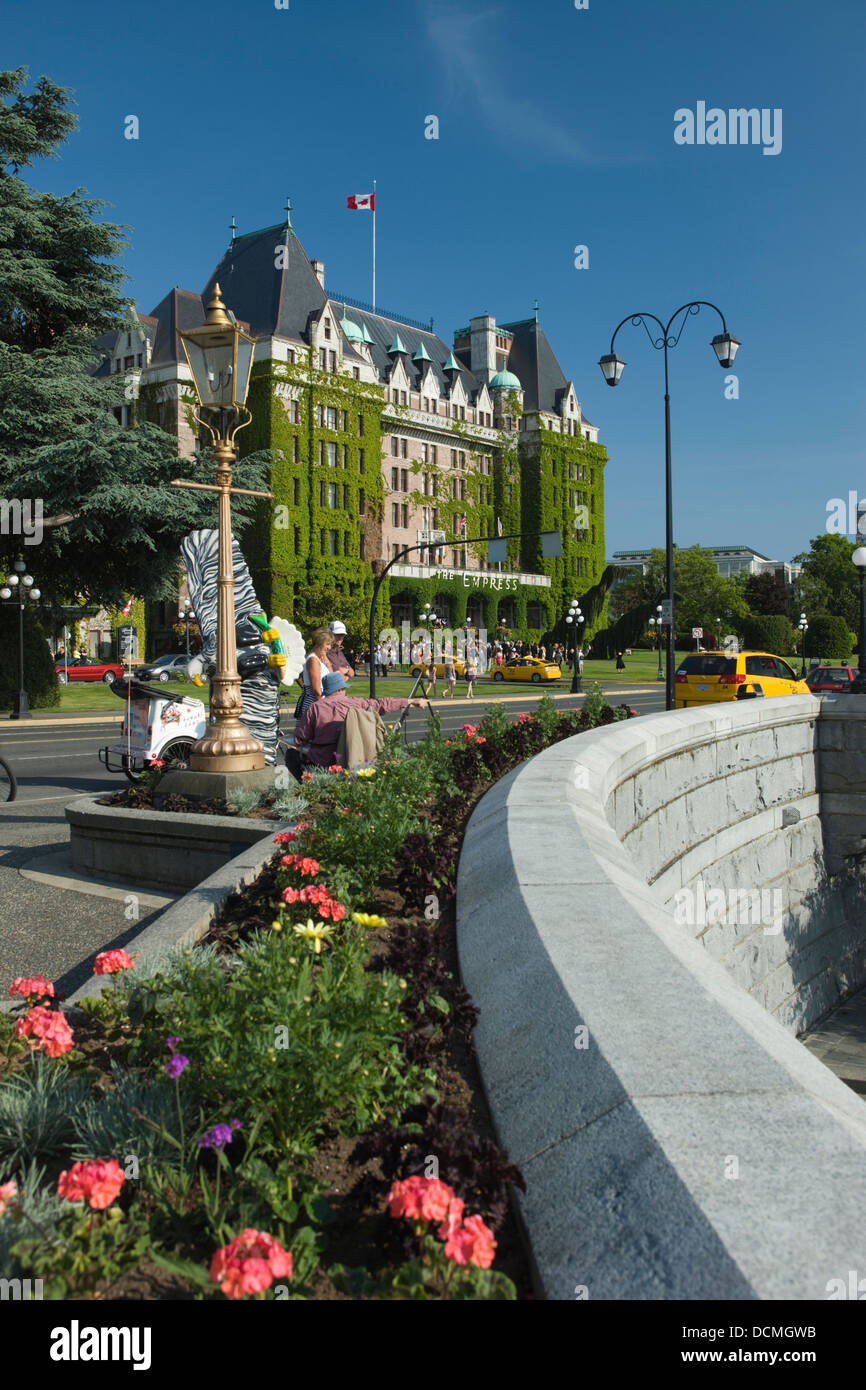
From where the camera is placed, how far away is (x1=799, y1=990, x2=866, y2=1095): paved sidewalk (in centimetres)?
1113

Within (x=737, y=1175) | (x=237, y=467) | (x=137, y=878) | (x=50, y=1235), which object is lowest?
(x=137, y=878)

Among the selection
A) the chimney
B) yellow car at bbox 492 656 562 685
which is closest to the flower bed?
yellow car at bbox 492 656 562 685

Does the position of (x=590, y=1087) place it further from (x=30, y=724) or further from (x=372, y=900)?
(x=30, y=724)

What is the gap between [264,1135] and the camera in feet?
7.55

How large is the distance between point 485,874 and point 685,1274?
2.58m

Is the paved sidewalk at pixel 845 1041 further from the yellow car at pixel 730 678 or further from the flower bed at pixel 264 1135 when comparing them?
the flower bed at pixel 264 1135

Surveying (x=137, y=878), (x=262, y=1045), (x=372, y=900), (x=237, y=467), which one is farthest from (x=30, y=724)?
(x=262, y=1045)

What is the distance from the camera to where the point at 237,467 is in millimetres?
28969

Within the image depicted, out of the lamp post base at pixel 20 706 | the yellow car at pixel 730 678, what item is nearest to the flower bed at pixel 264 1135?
the yellow car at pixel 730 678

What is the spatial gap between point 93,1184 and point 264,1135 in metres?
0.44

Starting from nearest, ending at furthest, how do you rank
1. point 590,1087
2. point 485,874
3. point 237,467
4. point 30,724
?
1. point 590,1087
2. point 485,874
3. point 30,724
4. point 237,467

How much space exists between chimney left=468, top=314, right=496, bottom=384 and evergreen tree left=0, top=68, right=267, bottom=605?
50.5 m

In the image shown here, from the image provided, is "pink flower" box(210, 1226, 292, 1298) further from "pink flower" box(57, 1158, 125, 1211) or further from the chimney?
the chimney

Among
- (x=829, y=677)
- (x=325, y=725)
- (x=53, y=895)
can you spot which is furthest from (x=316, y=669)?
(x=829, y=677)
